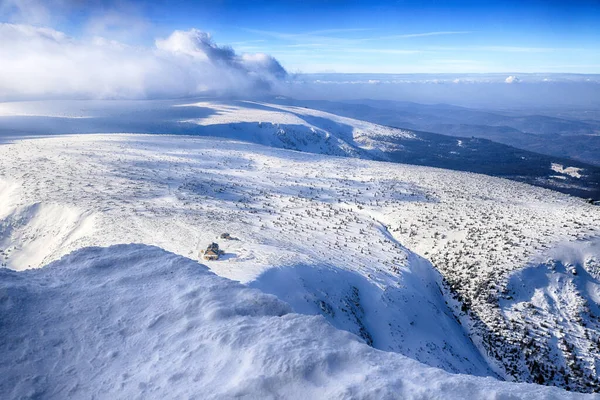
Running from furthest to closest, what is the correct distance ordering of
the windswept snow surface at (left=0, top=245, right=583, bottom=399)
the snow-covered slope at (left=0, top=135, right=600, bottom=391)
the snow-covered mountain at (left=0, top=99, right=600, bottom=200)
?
the snow-covered mountain at (left=0, top=99, right=600, bottom=200) < the snow-covered slope at (left=0, top=135, right=600, bottom=391) < the windswept snow surface at (left=0, top=245, right=583, bottom=399)

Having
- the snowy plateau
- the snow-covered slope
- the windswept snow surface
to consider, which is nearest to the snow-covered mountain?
the snowy plateau

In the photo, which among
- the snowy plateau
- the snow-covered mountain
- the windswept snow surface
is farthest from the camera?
the snow-covered mountain

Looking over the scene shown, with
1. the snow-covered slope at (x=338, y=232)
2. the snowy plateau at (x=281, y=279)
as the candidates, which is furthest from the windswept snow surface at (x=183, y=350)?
the snow-covered slope at (x=338, y=232)

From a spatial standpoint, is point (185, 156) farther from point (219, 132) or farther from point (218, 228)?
point (219, 132)

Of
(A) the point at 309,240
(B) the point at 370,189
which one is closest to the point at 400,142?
(B) the point at 370,189

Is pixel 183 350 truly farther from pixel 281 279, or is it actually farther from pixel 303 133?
pixel 303 133

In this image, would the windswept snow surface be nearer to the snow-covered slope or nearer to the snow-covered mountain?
the snow-covered slope
